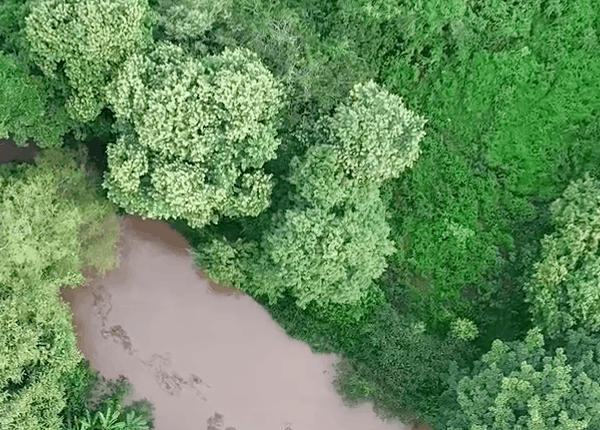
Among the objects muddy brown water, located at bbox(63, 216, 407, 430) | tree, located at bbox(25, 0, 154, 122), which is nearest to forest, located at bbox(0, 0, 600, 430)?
tree, located at bbox(25, 0, 154, 122)

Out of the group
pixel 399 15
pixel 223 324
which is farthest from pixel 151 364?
pixel 399 15

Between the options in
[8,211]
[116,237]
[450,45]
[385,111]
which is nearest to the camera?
[8,211]

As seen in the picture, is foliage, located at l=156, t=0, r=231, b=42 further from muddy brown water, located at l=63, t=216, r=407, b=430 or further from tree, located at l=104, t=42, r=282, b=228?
muddy brown water, located at l=63, t=216, r=407, b=430

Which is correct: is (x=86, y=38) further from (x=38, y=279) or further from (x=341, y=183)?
(x=341, y=183)

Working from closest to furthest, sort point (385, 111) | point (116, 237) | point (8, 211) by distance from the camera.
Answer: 1. point (8, 211)
2. point (385, 111)
3. point (116, 237)

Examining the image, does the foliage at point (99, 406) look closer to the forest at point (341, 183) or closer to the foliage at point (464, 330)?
the forest at point (341, 183)

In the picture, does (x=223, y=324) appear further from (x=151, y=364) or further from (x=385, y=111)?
(x=385, y=111)

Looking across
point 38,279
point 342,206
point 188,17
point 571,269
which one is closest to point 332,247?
point 342,206
